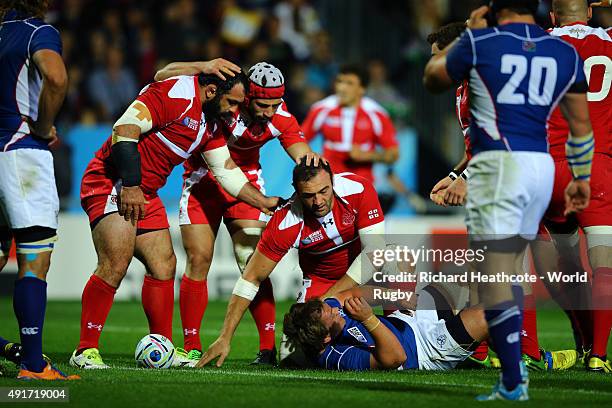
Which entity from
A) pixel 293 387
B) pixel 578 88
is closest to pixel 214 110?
pixel 293 387

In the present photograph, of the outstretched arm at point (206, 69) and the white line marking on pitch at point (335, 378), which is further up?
the outstretched arm at point (206, 69)

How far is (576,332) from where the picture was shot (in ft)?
27.6

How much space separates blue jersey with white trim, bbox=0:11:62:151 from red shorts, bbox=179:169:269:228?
2.31 metres

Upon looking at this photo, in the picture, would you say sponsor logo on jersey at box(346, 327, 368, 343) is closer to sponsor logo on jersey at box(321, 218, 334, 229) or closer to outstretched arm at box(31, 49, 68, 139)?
sponsor logo on jersey at box(321, 218, 334, 229)

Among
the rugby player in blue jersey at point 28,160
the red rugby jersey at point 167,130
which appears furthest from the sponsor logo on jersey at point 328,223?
the rugby player in blue jersey at point 28,160

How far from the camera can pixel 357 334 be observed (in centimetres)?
739

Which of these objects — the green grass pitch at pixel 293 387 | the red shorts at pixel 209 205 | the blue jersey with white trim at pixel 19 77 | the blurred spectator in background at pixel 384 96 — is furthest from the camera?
the blurred spectator in background at pixel 384 96

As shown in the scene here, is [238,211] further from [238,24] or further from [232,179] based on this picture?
[238,24]

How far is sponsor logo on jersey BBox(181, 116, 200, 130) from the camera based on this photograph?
792 centimetres

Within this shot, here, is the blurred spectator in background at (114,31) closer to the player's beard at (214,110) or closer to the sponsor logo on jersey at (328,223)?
the player's beard at (214,110)

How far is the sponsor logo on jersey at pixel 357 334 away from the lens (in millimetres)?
7383

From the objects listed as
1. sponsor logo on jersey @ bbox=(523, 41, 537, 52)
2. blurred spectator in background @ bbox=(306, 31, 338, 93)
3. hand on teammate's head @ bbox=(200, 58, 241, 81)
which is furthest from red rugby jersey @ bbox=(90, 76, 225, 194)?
blurred spectator in background @ bbox=(306, 31, 338, 93)

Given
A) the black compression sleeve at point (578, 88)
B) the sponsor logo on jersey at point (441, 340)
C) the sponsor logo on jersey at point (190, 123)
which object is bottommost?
the sponsor logo on jersey at point (441, 340)

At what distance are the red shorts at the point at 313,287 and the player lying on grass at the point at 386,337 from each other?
2.19ft
